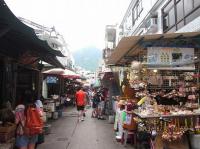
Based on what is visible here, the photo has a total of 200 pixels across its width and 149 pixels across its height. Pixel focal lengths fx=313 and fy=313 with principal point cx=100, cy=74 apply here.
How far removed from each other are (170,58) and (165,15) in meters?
9.79

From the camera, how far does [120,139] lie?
1194 cm

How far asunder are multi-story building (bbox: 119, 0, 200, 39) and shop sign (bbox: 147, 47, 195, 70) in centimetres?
319

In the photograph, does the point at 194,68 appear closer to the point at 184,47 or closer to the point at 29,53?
the point at 184,47

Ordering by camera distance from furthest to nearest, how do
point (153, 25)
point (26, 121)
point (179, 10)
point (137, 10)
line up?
point (137, 10) < point (153, 25) < point (179, 10) < point (26, 121)

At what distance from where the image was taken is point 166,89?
33.9 ft

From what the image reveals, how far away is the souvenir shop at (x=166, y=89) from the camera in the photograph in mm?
8789

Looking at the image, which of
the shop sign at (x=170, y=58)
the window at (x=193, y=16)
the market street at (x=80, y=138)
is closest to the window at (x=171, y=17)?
the window at (x=193, y=16)

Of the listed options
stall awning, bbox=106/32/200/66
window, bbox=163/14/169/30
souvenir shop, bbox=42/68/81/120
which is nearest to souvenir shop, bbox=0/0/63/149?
stall awning, bbox=106/32/200/66

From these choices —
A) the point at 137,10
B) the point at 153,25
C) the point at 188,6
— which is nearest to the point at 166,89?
the point at 188,6

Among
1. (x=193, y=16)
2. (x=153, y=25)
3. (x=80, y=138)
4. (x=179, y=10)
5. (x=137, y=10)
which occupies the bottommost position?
(x=80, y=138)

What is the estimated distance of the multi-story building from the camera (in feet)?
43.8

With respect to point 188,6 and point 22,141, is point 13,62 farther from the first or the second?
point 188,6

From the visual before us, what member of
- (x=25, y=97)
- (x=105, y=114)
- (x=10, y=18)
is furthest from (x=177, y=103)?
(x=105, y=114)

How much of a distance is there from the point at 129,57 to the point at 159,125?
3654 mm
